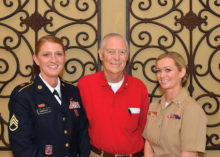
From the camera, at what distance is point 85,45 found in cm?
218

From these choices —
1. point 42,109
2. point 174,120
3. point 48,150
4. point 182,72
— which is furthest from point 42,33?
point 174,120

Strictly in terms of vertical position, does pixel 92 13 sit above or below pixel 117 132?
above

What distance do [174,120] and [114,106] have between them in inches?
19.8

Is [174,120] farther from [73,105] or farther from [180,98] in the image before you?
[73,105]

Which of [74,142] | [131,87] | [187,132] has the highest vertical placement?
[131,87]

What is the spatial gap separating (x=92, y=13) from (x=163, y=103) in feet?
3.82

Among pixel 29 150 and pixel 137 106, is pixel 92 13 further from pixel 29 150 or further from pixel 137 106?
pixel 29 150

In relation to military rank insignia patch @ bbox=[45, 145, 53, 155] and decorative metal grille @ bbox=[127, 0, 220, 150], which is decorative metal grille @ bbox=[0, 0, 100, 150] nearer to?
decorative metal grille @ bbox=[127, 0, 220, 150]

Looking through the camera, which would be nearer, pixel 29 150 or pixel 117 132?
pixel 29 150

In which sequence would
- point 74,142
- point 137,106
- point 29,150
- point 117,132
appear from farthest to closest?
point 137,106, point 117,132, point 74,142, point 29,150

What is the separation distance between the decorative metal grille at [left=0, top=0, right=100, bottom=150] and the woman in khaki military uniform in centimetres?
83

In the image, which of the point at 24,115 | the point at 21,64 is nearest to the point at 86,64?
the point at 21,64

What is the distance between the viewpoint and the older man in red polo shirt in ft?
5.61

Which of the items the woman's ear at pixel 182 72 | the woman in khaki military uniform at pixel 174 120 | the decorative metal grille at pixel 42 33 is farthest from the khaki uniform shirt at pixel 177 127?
the decorative metal grille at pixel 42 33
